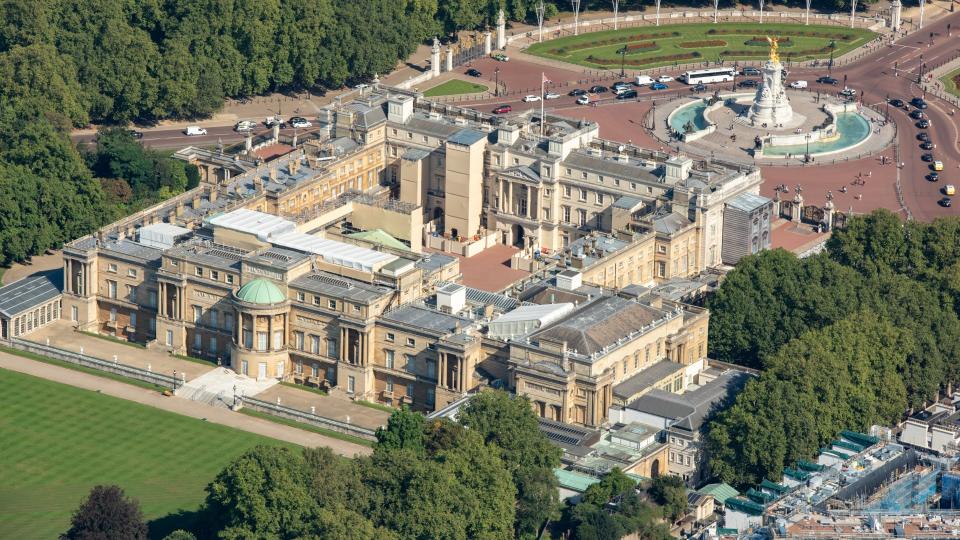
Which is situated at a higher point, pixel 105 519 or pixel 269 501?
pixel 269 501

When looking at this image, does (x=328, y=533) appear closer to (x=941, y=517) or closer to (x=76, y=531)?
(x=76, y=531)

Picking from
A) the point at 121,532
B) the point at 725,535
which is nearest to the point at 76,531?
the point at 121,532

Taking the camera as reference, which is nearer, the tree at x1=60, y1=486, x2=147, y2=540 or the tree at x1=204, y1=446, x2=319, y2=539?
the tree at x1=204, y1=446, x2=319, y2=539

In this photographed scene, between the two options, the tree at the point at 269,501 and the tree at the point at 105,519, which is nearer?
the tree at the point at 269,501

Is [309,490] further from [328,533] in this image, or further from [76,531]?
[76,531]

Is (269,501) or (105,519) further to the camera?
(269,501)

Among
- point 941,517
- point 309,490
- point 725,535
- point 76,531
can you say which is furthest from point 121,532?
point 941,517
